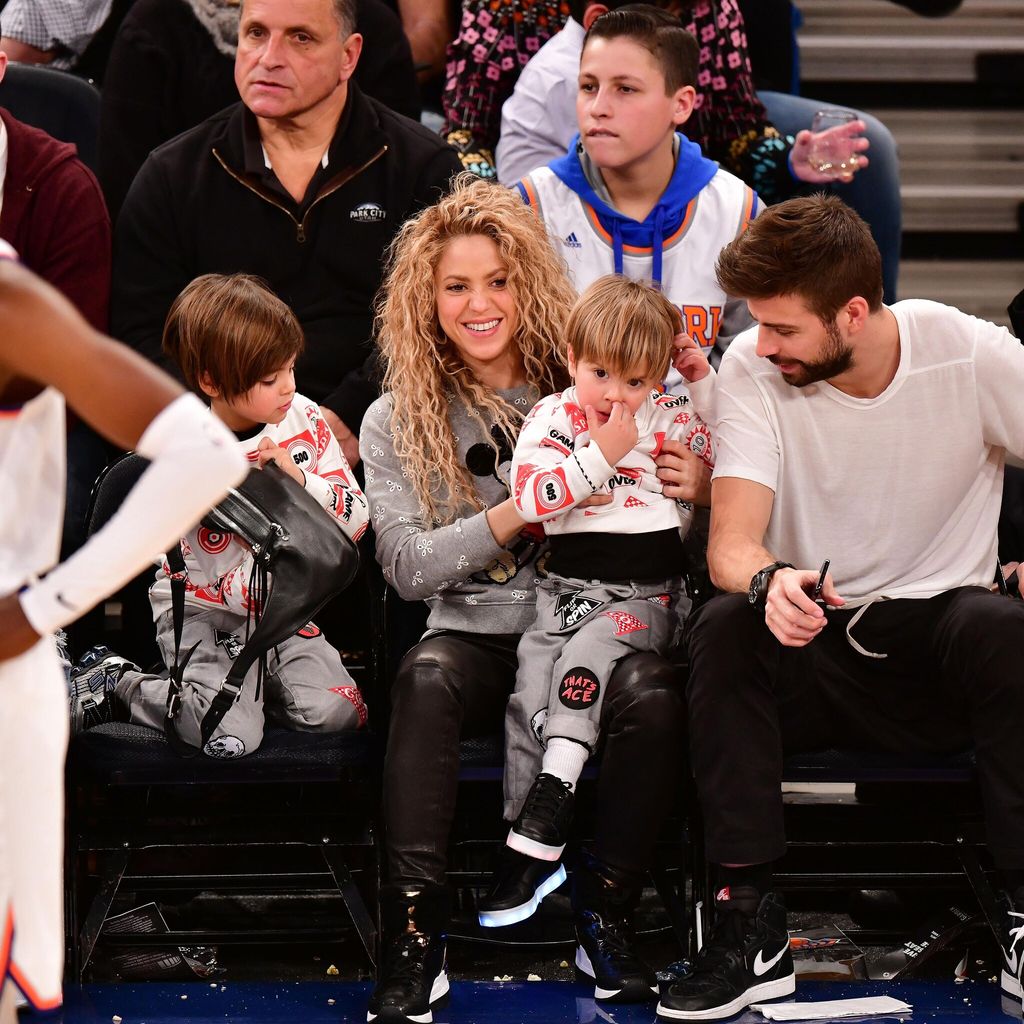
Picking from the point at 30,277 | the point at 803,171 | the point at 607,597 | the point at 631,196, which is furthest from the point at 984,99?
the point at 30,277

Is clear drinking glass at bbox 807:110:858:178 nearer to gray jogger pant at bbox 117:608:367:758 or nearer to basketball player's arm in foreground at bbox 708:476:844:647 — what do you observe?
basketball player's arm in foreground at bbox 708:476:844:647

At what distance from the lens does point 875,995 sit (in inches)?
115

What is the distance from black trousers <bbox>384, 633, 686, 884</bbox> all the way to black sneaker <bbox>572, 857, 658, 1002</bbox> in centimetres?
4

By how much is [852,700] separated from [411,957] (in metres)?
0.94

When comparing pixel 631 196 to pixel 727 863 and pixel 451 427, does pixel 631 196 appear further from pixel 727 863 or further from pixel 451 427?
pixel 727 863

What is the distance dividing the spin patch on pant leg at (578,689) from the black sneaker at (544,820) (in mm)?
139

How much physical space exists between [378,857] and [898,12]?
3.89m

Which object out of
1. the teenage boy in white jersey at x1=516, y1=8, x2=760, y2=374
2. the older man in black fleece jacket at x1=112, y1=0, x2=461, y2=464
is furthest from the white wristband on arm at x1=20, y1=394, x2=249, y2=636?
the teenage boy in white jersey at x1=516, y1=8, x2=760, y2=374

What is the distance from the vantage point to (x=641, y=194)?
3904 mm

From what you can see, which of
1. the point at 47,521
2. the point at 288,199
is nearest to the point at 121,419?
the point at 47,521

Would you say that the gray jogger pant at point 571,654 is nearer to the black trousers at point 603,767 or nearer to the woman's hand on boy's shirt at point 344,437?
the black trousers at point 603,767

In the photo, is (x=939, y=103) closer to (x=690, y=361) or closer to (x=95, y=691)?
(x=690, y=361)

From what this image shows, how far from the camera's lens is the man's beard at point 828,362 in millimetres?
3092

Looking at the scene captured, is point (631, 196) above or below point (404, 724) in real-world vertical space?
above
